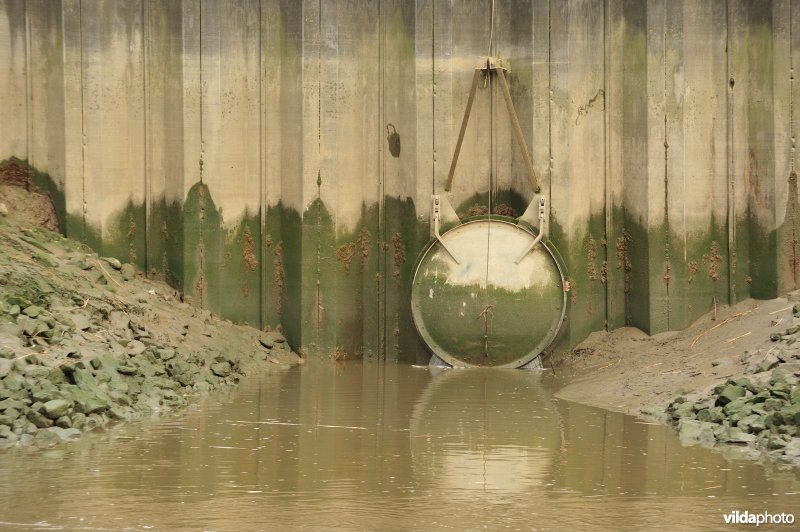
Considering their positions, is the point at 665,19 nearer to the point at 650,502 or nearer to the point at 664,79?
the point at 664,79

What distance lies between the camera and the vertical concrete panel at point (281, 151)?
12.3m

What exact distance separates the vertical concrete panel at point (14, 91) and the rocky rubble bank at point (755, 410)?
6716 mm

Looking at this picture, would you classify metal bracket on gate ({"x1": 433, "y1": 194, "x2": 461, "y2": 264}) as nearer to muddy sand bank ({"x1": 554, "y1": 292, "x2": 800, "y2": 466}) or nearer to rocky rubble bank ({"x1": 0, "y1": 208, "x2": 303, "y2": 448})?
muddy sand bank ({"x1": 554, "y1": 292, "x2": 800, "y2": 466})

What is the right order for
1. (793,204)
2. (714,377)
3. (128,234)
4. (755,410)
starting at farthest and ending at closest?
1. (128,234)
2. (793,204)
3. (714,377)
4. (755,410)

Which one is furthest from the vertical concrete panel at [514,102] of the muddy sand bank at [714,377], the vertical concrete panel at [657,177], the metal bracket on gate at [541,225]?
the muddy sand bank at [714,377]

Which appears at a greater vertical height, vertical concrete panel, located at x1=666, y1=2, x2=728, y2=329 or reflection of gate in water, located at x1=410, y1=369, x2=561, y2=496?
vertical concrete panel, located at x1=666, y1=2, x2=728, y2=329

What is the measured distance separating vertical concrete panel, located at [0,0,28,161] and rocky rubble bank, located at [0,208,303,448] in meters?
0.93

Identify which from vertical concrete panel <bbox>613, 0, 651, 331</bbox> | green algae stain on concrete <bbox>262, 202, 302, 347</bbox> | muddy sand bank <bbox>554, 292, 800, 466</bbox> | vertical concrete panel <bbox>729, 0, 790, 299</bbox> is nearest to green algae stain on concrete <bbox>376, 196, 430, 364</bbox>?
green algae stain on concrete <bbox>262, 202, 302, 347</bbox>

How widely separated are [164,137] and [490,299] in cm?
341

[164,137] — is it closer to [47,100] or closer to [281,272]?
[47,100]

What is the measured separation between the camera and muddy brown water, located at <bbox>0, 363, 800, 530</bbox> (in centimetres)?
613

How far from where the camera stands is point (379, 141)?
12.4 meters

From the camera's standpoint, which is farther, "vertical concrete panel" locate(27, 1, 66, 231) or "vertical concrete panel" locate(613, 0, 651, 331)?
"vertical concrete panel" locate(27, 1, 66, 231)

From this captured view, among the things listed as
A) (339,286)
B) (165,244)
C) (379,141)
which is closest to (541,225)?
(379,141)
